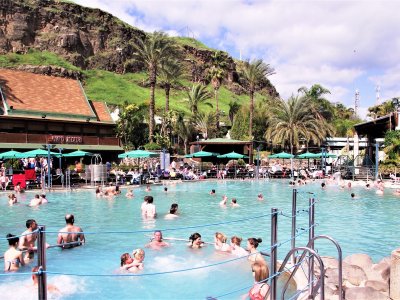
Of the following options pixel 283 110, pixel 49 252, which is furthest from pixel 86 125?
pixel 49 252

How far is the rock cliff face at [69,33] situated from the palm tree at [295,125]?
134 ft

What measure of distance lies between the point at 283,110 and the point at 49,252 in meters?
37.9

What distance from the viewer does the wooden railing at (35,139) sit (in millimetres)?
32250

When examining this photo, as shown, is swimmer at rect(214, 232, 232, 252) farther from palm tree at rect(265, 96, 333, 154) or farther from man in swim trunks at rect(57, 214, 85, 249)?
palm tree at rect(265, 96, 333, 154)

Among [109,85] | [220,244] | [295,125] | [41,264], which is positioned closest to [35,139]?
[295,125]

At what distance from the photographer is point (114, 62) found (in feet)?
304

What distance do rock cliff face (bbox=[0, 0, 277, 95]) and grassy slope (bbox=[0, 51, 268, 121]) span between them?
266 cm

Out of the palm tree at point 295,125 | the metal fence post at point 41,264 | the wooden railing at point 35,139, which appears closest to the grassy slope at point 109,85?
the palm tree at point 295,125

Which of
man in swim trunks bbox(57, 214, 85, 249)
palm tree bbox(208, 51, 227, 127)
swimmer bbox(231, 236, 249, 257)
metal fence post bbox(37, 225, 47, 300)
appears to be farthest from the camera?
palm tree bbox(208, 51, 227, 127)

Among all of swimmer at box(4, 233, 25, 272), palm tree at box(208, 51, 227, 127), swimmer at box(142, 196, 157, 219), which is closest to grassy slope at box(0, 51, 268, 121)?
palm tree at box(208, 51, 227, 127)

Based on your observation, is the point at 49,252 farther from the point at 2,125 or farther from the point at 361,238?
the point at 2,125

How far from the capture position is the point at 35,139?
33.9 metres

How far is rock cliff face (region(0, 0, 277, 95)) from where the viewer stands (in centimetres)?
8300

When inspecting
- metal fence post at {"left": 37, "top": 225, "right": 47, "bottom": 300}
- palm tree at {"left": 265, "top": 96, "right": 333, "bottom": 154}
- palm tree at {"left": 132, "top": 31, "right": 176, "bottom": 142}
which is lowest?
metal fence post at {"left": 37, "top": 225, "right": 47, "bottom": 300}
